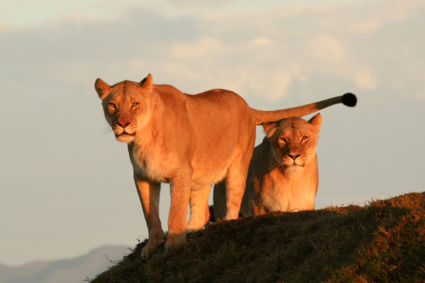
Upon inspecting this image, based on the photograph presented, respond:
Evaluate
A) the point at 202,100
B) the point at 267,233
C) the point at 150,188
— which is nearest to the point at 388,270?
the point at 267,233

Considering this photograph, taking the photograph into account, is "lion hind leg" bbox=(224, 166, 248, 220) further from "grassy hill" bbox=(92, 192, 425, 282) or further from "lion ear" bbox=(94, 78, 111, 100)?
"lion ear" bbox=(94, 78, 111, 100)

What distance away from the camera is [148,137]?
8.83 metres

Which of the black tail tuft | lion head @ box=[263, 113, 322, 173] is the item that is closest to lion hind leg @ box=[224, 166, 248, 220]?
lion head @ box=[263, 113, 322, 173]

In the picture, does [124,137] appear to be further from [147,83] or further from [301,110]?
[301,110]

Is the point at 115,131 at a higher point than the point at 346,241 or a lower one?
higher

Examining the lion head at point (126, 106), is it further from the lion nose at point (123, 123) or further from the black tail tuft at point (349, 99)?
the black tail tuft at point (349, 99)

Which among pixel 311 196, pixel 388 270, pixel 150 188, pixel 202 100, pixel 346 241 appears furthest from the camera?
pixel 311 196

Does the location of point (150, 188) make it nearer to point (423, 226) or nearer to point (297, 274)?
point (297, 274)

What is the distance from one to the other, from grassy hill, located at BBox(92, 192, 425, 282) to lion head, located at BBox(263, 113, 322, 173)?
1049 millimetres

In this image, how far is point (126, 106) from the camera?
868cm

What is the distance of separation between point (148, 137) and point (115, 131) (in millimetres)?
427

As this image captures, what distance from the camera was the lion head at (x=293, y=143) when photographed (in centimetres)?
1081

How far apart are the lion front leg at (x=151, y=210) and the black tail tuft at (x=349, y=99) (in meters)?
4.33

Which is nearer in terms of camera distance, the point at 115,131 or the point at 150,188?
the point at 115,131
